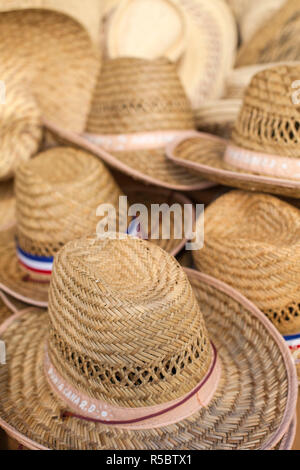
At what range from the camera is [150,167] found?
68.6 inches

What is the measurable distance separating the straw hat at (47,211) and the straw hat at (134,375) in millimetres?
342

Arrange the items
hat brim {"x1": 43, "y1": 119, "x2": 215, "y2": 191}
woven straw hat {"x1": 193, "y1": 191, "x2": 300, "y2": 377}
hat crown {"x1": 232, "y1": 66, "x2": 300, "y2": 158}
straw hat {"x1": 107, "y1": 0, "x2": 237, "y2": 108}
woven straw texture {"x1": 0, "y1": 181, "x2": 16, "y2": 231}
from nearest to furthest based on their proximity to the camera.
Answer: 1. woven straw hat {"x1": 193, "y1": 191, "x2": 300, "y2": 377}
2. hat crown {"x1": 232, "y1": 66, "x2": 300, "y2": 158}
3. hat brim {"x1": 43, "y1": 119, "x2": 215, "y2": 191}
4. woven straw texture {"x1": 0, "y1": 181, "x2": 16, "y2": 231}
5. straw hat {"x1": 107, "y1": 0, "x2": 237, "y2": 108}

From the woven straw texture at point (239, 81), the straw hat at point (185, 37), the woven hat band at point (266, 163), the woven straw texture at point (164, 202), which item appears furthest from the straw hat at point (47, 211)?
the straw hat at point (185, 37)

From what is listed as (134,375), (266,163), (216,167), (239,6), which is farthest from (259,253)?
(239,6)

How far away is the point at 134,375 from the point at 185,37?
1848mm

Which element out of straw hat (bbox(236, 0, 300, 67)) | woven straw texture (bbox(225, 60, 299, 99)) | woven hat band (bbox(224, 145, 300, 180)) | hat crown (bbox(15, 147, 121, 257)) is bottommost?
hat crown (bbox(15, 147, 121, 257))

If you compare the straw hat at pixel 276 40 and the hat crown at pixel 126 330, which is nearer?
the hat crown at pixel 126 330

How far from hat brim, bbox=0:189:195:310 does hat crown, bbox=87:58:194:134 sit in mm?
292

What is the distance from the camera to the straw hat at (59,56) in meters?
2.02

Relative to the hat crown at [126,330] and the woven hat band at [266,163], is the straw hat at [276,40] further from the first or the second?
the hat crown at [126,330]

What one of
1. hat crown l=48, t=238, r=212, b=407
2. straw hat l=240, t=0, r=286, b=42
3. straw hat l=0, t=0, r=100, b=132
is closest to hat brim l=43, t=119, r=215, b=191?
straw hat l=0, t=0, r=100, b=132

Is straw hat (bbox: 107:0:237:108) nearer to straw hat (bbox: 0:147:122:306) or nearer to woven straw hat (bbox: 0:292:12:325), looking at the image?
straw hat (bbox: 0:147:122:306)

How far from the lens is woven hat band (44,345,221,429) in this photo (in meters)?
1.06

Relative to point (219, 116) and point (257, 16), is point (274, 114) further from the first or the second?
point (257, 16)
